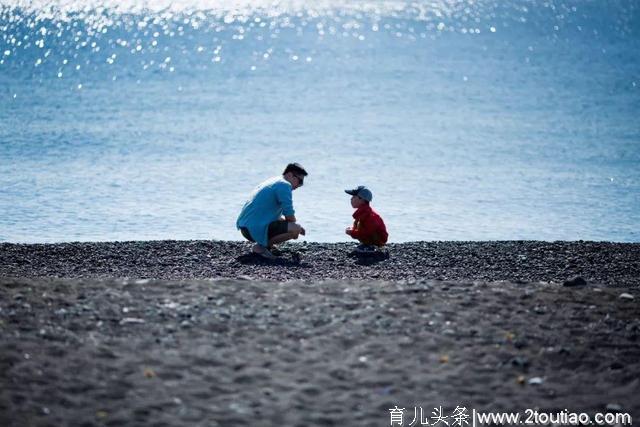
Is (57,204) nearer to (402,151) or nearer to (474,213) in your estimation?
(474,213)

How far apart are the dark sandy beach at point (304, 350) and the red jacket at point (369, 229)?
11.8 ft

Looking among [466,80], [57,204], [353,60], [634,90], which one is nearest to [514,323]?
[57,204]

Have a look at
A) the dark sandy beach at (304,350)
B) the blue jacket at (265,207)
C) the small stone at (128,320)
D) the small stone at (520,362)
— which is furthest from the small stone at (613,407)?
the blue jacket at (265,207)

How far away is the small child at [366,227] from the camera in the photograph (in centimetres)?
1501

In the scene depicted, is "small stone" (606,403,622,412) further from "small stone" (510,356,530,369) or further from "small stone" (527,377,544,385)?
"small stone" (510,356,530,369)

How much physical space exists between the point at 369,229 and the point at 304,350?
596 centimetres

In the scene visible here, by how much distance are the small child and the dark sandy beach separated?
3590 mm

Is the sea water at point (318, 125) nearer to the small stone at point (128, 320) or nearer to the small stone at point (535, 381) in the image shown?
the small stone at point (128, 320)

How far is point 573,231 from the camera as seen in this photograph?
22.1m

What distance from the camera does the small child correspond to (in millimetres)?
15008

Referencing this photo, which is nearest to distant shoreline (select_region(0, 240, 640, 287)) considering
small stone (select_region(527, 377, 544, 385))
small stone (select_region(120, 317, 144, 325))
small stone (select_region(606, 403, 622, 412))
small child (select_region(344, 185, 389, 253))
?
small child (select_region(344, 185, 389, 253))

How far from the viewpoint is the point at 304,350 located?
9188 millimetres

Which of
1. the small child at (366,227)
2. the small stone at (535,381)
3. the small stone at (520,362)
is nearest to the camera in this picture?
the small stone at (535,381)

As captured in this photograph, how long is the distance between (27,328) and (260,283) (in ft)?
8.58
